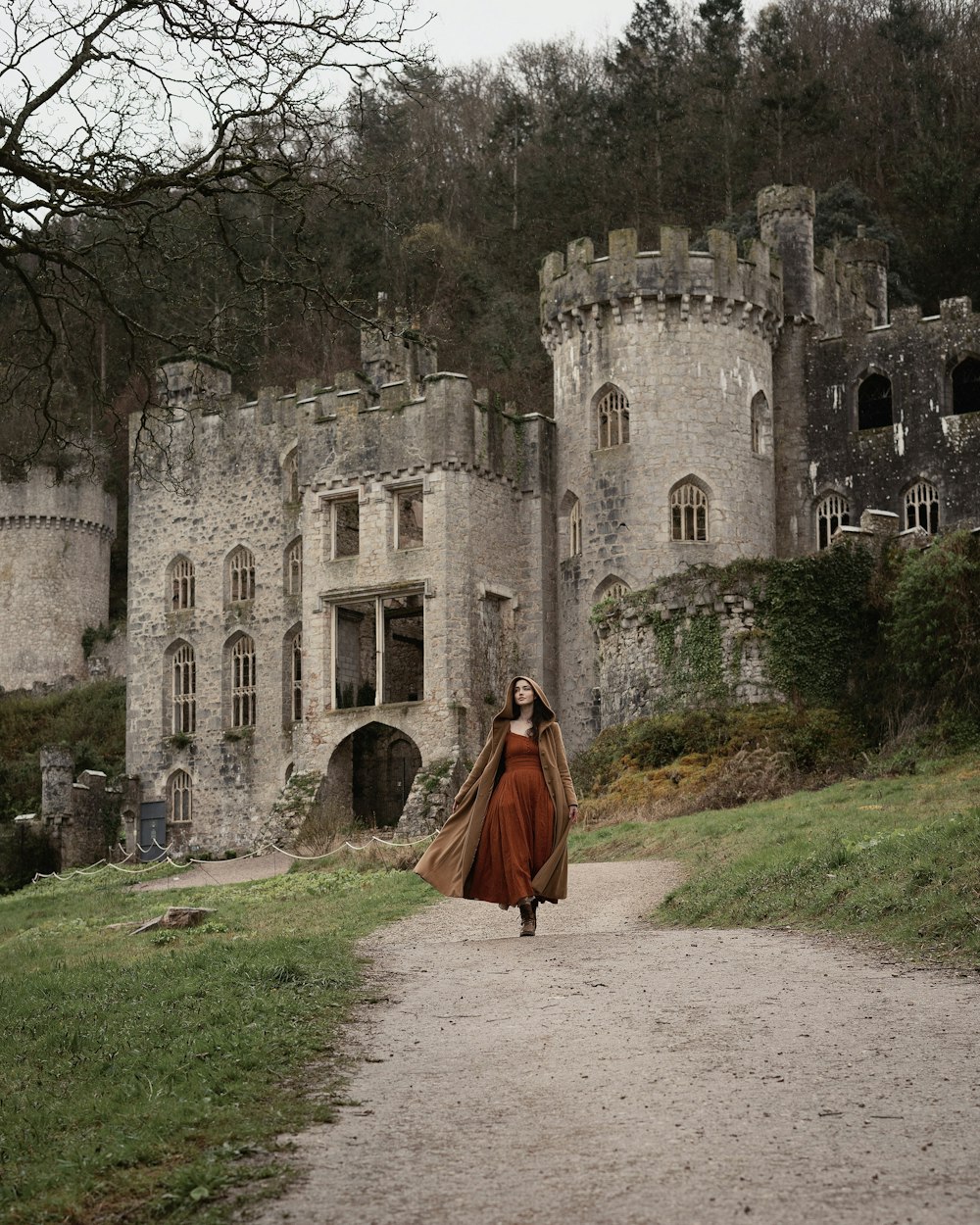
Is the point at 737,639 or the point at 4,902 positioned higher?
the point at 737,639

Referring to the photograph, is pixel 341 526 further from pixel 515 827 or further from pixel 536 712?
pixel 515 827

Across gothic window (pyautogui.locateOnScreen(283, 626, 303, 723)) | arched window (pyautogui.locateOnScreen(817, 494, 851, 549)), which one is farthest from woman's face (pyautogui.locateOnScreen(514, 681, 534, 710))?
gothic window (pyautogui.locateOnScreen(283, 626, 303, 723))

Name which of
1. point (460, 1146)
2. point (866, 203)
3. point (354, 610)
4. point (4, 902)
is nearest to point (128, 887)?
point (4, 902)

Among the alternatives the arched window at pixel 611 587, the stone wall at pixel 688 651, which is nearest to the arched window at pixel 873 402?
the arched window at pixel 611 587

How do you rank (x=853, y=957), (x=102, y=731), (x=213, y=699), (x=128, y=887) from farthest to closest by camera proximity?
1. (x=102, y=731)
2. (x=213, y=699)
3. (x=128, y=887)
4. (x=853, y=957)

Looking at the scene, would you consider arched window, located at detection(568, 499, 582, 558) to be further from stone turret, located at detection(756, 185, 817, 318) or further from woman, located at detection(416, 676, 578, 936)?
woman, located at detection(416, 676, 578, 936)

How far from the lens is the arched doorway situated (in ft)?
125

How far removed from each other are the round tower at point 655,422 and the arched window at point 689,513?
3cm

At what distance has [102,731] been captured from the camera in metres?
48.5

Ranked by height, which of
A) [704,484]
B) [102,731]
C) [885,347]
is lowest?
[102,731]

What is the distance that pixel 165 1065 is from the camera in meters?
8.52

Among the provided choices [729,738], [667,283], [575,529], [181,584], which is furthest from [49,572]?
[729,738]

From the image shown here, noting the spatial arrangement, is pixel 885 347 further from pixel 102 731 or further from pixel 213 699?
pixel 102 731

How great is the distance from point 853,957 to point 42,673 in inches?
1931
